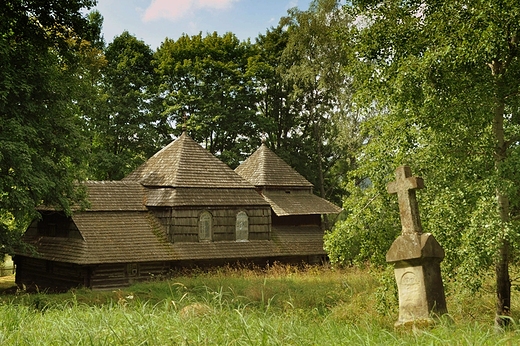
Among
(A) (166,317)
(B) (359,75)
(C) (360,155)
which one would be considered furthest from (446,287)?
(A) (166,317)

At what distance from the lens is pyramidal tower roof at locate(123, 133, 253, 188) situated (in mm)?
25297

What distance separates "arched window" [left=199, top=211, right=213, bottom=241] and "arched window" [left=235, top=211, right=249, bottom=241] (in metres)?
1.42

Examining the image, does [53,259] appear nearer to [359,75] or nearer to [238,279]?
[238,279]

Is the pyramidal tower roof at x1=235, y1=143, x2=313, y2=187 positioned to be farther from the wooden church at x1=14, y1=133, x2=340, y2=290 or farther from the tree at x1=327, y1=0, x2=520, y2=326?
the tree at x1=327, y1=0, x2=520, y2=326

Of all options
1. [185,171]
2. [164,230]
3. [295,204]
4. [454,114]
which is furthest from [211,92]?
[454,114]

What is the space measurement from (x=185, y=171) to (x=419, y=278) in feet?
61.3

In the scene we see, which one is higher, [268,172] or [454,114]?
[268,172]

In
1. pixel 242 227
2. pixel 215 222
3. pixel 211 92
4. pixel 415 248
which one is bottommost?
pixel 415 248

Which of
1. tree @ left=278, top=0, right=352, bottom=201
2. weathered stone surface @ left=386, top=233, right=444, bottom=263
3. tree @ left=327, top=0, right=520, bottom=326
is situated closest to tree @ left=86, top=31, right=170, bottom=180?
tree @ left=278, top=0, right=352, bottom=201

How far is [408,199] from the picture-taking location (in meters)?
8.80

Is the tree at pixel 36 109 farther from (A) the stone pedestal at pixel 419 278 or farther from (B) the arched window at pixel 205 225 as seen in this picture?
(A) the stone pedestal at pixel 419 278

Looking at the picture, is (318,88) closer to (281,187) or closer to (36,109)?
(281,187)

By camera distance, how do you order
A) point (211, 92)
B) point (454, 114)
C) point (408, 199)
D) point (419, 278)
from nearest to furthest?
1. point (419, 278)
2. point (408, 199)
3. point (454, 114)
4. point (211, 92)

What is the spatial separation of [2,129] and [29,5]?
15.2 ft
